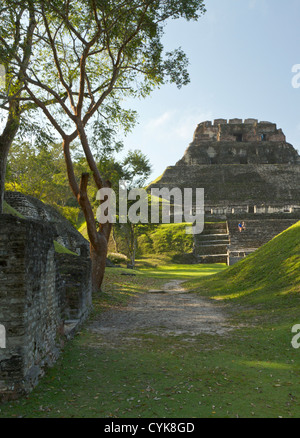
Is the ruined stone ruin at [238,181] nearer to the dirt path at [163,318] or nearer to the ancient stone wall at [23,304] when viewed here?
the dirt path at [163,318]

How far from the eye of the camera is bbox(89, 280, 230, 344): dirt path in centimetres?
912

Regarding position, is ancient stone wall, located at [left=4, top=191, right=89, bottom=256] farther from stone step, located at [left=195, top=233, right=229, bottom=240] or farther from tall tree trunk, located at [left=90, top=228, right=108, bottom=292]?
stone step, located at [left=195, top=233, right=229, bottom=240]

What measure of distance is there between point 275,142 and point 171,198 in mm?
19876

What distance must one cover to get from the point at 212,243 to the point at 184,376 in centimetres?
2734

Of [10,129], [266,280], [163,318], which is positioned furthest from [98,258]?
[266,280]

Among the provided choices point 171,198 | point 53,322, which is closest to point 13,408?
point 53,322

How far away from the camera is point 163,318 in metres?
10.9

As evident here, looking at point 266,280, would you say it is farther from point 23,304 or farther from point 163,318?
point 23,304

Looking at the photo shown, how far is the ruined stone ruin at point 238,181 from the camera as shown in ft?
109

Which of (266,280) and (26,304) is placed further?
(266,280)

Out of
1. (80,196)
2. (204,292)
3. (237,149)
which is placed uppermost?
(237,149)

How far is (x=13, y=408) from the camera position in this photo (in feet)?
14.9
